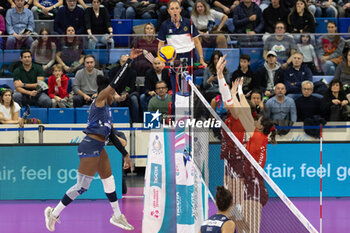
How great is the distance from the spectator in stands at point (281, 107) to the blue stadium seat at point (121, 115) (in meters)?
2.92

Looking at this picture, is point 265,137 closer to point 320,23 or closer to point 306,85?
point 306,85

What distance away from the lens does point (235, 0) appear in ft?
56.7

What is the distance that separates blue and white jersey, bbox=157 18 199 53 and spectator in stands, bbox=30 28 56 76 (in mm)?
2944

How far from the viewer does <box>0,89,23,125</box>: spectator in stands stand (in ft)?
43.3

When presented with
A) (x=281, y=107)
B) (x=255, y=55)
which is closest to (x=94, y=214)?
(x=281, y=107)

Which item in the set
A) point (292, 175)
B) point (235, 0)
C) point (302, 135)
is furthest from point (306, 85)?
point (235, 0)

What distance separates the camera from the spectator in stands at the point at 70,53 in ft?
45.2

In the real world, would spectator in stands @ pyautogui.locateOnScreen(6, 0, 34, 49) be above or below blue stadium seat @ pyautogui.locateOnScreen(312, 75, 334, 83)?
above

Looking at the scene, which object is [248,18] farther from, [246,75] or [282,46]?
[246,75]

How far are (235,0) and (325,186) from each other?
6.49 metres

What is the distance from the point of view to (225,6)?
670 inches

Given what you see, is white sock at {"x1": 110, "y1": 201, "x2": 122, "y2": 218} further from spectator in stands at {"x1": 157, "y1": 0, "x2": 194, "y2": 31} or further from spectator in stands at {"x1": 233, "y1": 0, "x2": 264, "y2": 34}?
spectator in stands at {"x1": 233, "y1": 0, "x2": 264, "y2": 34}

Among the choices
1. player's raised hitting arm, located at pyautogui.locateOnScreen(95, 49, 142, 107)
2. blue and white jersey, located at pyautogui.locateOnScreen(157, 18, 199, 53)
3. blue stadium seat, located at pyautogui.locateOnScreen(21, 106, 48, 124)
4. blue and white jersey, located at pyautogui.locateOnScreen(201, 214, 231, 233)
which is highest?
blue and white jersey, located at pyautogui.locateOnScreen(157, 18, 199, 53)

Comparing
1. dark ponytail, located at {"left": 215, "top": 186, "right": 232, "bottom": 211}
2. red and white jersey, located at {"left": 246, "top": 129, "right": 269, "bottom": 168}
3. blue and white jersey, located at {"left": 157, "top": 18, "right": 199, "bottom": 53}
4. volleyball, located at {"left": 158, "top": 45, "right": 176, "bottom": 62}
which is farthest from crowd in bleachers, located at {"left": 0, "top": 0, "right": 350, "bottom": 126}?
dark ponytail, located at {"left": 215, "top": 186, "right": 232, "bottom": 211}
